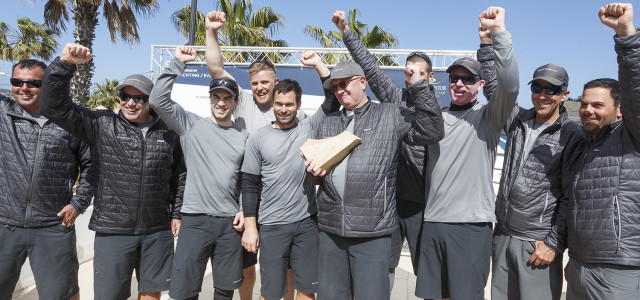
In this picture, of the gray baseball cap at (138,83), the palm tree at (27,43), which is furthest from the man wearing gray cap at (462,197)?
the palm tree at (27,43)

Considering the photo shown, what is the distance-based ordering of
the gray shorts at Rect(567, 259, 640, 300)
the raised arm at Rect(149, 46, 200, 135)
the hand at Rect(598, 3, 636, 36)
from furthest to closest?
the raised arm at Rect(149, 46, 200, 135) < the gray shorts at Rect(567, 259, 640, 300) < the hand at Rect(598, 3, 636, 36)

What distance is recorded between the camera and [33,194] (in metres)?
2.97

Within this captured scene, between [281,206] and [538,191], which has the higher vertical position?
[538,191]

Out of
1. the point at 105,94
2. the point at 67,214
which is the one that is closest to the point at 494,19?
the point at 67,214

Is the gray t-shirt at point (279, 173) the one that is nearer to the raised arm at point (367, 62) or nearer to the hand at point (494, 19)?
the raised arm at point (367, 62)

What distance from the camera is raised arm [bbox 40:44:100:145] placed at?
2.65 metres

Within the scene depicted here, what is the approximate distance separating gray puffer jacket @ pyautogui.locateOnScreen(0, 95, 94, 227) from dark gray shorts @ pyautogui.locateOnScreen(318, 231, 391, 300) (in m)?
2.17

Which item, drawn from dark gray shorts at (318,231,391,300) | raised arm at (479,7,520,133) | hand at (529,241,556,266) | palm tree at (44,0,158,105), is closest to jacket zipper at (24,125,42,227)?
dark gray shorts at (318,231,391,300)

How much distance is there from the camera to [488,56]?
295 cm

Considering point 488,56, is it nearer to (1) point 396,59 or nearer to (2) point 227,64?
(1) point 396,59

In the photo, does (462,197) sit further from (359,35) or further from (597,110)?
(359,35)

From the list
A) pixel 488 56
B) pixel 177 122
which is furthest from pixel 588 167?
pixel 177 122

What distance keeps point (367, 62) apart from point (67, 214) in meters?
2.69

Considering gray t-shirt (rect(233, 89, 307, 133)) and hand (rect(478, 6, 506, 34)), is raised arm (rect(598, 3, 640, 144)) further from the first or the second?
gray t-shirt (rect(233, 89, 307, 133))
